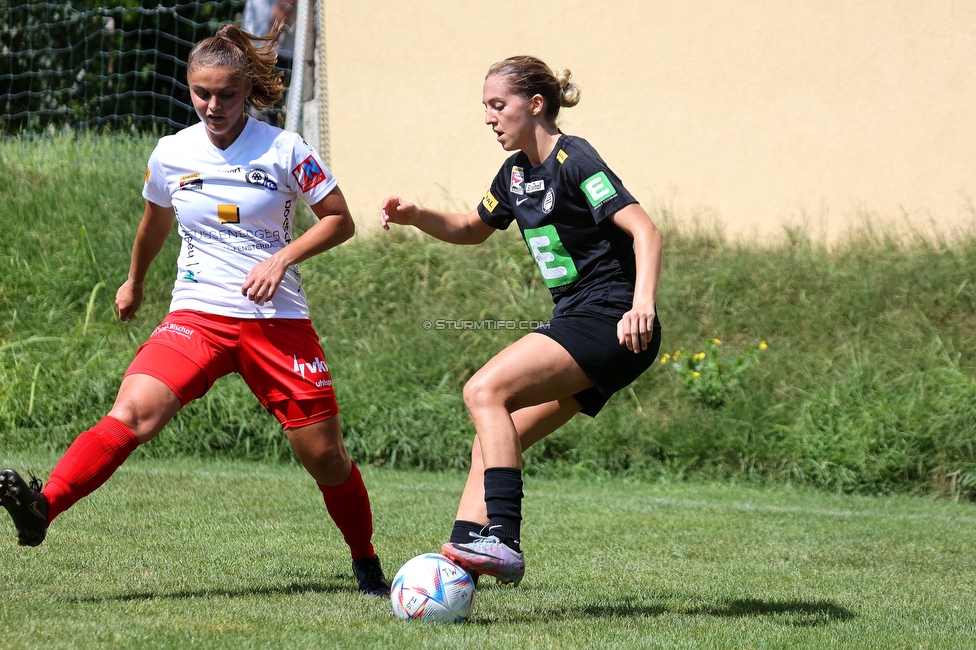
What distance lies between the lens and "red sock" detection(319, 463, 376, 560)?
444 cm

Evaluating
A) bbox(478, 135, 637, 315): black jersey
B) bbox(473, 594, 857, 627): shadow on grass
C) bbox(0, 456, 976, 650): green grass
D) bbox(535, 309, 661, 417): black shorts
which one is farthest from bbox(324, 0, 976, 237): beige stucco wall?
bbox(535, 309, 661, 417): black shorts

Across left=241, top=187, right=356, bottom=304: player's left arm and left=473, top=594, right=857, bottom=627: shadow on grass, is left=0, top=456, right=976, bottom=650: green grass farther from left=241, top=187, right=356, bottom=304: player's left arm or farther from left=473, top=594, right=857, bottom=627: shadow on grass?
left=241, top=187, right=356, bottom=304: player's left arm

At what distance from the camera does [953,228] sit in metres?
10.2

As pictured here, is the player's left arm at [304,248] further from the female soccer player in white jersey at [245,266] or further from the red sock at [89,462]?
the red sock at [89,462]

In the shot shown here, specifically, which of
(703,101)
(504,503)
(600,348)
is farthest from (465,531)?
(703,101)

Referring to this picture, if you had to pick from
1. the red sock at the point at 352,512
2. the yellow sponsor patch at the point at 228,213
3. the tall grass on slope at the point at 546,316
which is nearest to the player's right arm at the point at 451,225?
the yellow sponsor patch at the point at 228,213

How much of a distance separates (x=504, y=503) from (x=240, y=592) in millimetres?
1178

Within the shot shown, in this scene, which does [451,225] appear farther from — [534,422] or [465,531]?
[465,531]

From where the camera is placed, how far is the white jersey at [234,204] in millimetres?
4262

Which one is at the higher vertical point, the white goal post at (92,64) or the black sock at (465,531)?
the white goal post at (92,64)

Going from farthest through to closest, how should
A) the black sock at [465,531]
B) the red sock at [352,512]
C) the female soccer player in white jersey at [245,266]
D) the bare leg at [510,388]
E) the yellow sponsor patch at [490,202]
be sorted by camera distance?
the yellow sponsor patch at [490,202], the red sock at [352,512], the female soccer player in white jersey at [245,266], the black sock at [465,531], the bare leg at [510,388]

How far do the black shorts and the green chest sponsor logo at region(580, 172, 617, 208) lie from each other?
42 cm

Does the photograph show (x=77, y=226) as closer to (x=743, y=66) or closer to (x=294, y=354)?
(x=743, y=66)

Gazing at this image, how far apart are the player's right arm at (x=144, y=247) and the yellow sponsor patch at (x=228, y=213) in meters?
0.32
